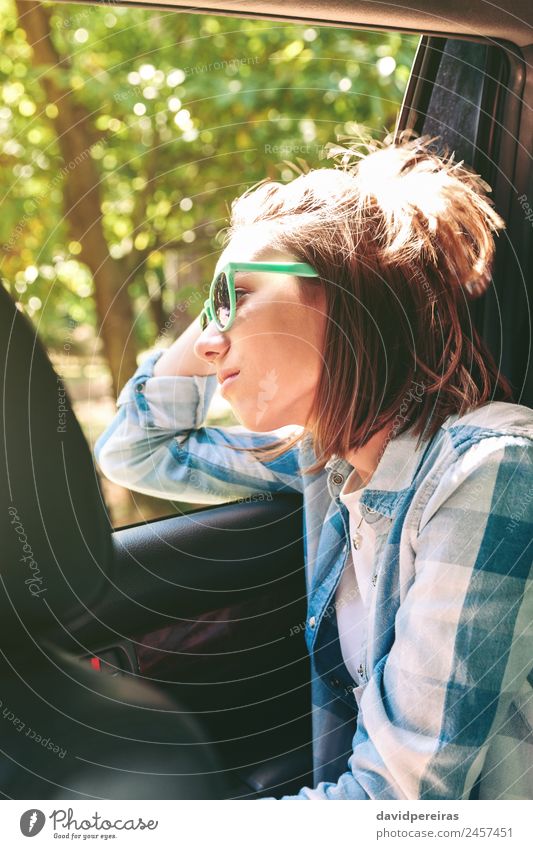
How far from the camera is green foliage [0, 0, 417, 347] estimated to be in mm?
1362

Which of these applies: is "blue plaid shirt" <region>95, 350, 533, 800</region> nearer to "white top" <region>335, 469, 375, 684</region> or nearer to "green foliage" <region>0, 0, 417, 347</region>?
"white top" <region>335, 469, 375, 684</region>

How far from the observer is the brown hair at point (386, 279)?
2.69 ft

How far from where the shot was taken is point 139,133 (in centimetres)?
156

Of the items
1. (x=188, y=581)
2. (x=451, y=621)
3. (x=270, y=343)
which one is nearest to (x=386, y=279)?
(x=270, y=343)

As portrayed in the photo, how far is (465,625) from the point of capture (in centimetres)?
70

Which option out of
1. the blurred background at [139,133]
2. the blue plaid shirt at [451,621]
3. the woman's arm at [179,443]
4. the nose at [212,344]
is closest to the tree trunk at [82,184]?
the blurred background at [139,133]

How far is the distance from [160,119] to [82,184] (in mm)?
193

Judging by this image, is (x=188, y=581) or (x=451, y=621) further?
(x=188, y=581)

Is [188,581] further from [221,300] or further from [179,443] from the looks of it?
[221,300]

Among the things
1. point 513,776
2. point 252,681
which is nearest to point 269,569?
point 252,681

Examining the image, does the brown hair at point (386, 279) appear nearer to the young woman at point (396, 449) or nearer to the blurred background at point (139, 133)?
the young woman at point (396, 449)

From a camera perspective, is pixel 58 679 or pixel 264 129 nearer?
pixel 58 679
